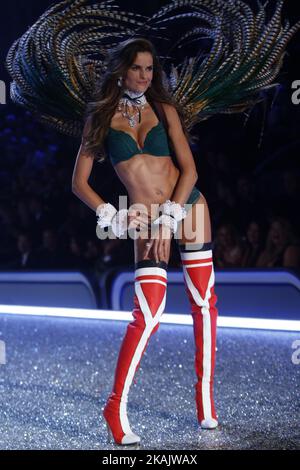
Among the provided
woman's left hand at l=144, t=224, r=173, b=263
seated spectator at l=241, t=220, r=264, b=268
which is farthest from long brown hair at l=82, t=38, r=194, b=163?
seated spectator at l=241, t=220, r=264, b=268

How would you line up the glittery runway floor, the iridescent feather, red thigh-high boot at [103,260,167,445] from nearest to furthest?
red thigh-high boot at [103,260,167,445] → the glittery runway floor → the iridescent feather

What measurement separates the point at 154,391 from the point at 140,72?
1.47m

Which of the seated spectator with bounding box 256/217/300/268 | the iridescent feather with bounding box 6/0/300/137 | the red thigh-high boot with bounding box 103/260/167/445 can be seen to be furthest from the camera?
the seated spectator with bounding box 256/217/300/268

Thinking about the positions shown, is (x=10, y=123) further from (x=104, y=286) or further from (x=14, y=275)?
(x=104, y=286)

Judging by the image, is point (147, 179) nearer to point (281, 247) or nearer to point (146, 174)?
point (146, 174)

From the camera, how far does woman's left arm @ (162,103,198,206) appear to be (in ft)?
7.14

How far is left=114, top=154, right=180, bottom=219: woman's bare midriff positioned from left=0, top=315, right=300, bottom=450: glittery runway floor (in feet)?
2.54

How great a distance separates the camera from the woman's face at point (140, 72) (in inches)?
83.9

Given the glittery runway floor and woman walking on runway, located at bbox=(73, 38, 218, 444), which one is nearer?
woman walking on runway, located at bbox=(73, 38, 218, 444)

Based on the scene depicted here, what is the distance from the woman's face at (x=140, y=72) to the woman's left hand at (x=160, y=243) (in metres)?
0.45

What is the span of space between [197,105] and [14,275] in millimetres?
3892

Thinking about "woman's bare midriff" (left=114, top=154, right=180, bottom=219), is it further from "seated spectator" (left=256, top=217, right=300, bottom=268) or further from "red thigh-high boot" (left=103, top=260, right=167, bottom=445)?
"seated spectator" (left=256, top=217, right=300, bottom=268)

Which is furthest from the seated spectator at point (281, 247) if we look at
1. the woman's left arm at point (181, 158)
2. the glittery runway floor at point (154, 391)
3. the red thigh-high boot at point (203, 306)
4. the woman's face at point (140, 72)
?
the woman's face at point (140, 72)
